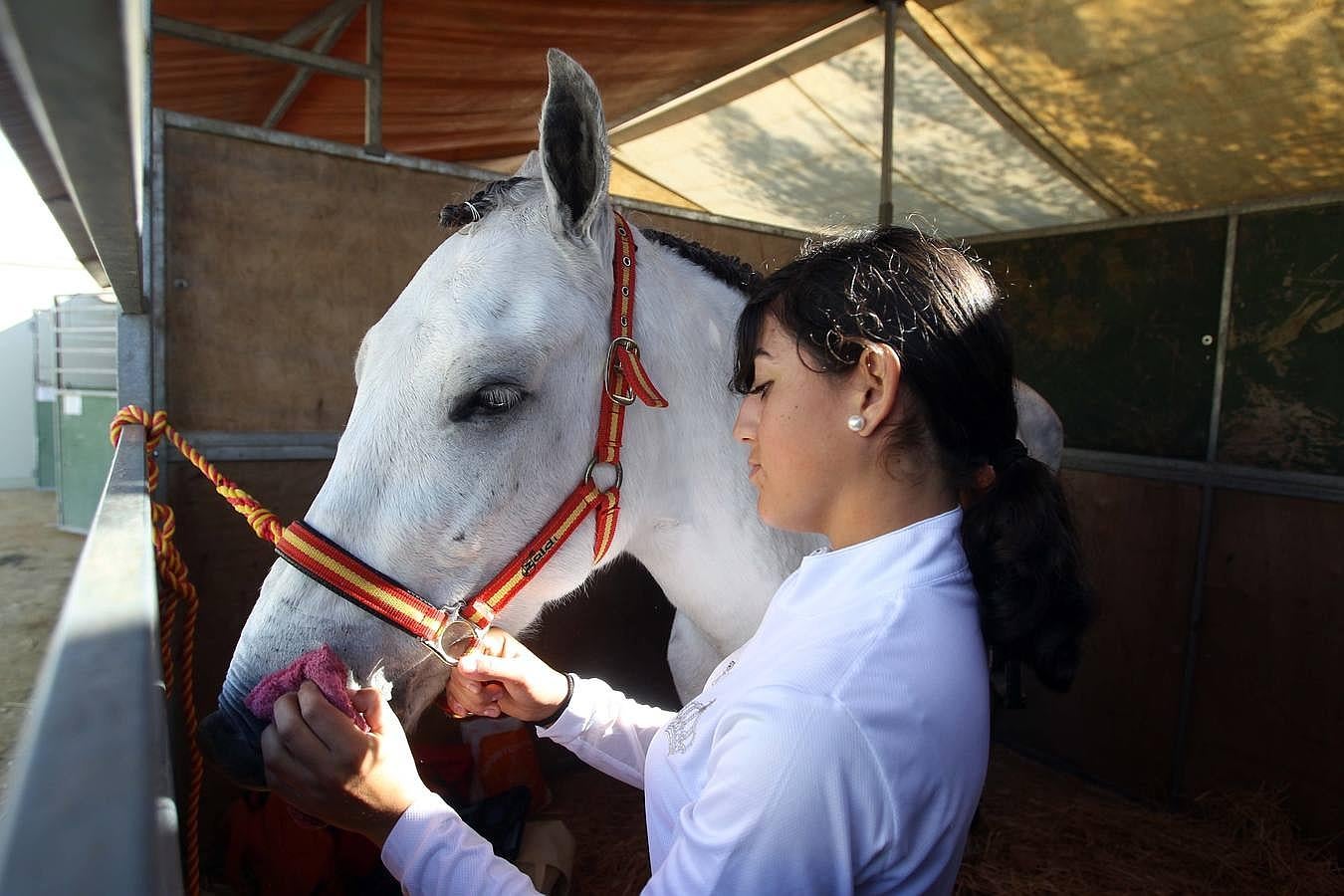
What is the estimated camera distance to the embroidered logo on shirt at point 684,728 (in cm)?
90

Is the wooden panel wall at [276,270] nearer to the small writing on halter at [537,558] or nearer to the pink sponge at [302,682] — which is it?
the small writing on halter at [537,558]

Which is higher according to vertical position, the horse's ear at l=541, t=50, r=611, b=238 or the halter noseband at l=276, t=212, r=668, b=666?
the horse's ear at l=541, t=50, r=611, b=238

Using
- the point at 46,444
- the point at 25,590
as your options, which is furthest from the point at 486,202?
the point at 46,444

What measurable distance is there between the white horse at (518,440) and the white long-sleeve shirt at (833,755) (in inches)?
14.7

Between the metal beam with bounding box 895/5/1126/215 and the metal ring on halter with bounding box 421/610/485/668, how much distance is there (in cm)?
405

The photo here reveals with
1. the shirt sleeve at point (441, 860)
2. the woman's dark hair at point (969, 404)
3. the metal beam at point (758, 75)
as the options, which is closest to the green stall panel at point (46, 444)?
the metal beam at point (758, 75)

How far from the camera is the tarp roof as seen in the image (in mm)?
3598

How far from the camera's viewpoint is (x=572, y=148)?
1.31 m

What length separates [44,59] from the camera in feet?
1.41

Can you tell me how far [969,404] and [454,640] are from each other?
0.88 meters

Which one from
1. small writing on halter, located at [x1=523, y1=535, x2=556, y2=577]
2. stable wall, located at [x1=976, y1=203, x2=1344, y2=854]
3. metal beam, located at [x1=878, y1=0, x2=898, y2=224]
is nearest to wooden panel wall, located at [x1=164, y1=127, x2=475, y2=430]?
small writing on halter, located at [x1=523, y1=535, x2=556, y2=577]

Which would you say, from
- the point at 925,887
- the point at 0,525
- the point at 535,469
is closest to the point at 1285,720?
the point at 925,887

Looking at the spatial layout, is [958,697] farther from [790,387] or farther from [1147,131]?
[1147,131]

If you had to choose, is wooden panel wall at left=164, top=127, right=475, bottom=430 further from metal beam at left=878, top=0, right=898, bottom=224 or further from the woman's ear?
metal beam at left=878, top=0, right=898, bottom=224
